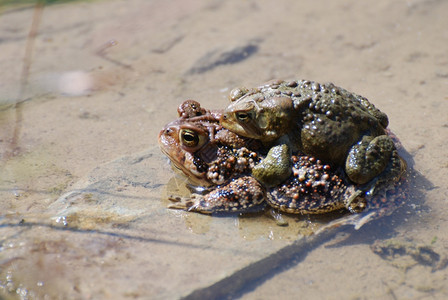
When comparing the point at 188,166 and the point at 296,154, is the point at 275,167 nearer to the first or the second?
the point at 296,154

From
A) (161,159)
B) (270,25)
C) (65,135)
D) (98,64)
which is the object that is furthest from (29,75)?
(270,25)

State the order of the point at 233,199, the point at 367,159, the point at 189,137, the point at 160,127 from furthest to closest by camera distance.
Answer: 1. the point at 160,127
2. the point at 189,137
3. the point at 233,199
4. the point at 367,159

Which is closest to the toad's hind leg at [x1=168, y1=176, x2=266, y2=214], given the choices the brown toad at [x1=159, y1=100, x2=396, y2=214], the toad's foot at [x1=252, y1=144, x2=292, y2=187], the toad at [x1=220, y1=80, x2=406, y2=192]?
the brown toad at [x1=159, y1=100, x2=396, y2=214]

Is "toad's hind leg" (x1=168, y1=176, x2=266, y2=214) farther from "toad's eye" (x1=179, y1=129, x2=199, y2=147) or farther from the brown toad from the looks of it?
"toad's eye" (x1=179, y1=129, x2=199, y2=147)

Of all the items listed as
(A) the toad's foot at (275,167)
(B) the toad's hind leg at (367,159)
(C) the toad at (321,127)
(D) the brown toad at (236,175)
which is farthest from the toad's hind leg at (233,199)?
(B) the toad's hind leg at (367,159)

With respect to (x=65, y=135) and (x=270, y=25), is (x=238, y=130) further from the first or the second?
(x=270, y=25)

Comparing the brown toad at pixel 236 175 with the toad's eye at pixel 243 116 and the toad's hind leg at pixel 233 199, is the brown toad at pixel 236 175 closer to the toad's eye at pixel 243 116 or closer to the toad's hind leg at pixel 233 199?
the toad's hind leg at pixel 233 199

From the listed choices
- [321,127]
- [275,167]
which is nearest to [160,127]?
[275,167]
